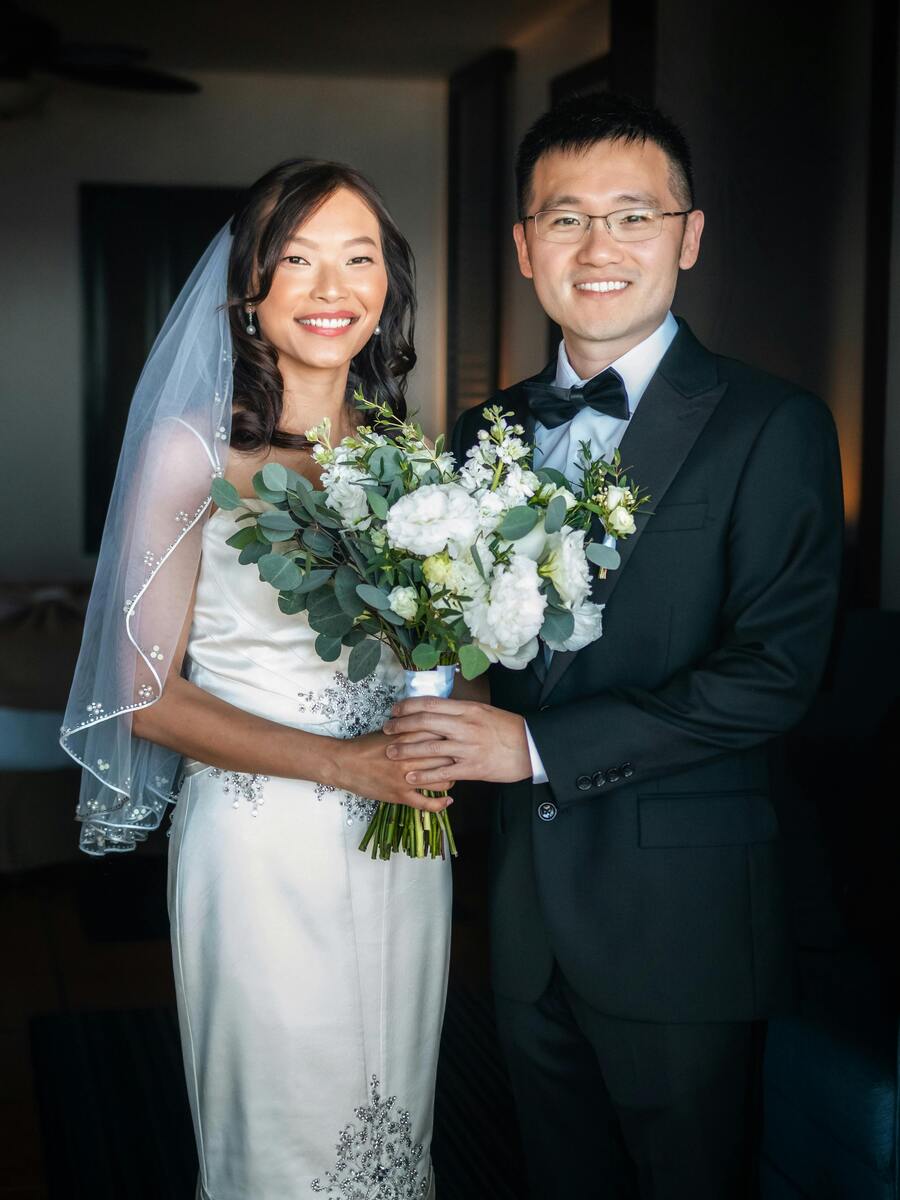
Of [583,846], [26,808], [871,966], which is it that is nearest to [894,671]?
[871,966]

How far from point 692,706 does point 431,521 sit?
0.53 m

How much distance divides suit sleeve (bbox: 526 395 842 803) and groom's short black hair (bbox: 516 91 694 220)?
1.62 ft

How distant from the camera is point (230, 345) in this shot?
7.71ft

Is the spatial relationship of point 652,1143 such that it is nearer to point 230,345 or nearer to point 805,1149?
point 805,1149

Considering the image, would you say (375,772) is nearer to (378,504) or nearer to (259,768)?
(259,768)

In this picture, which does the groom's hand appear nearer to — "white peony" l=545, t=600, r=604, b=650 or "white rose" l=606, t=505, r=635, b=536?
"white peony" l=545, t=600, r=604, b=650

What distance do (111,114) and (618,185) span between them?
643cm

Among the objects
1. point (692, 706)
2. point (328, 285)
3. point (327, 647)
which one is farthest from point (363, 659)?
point (328, 285)

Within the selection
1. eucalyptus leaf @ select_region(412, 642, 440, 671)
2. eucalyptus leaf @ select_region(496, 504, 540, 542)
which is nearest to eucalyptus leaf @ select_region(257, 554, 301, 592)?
eucalyptus leaf @ select_region(412, 642, 440, 671)

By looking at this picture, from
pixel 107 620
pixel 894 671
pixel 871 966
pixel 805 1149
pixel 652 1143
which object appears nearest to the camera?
pixel 652 1143

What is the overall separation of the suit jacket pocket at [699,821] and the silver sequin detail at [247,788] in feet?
2.11

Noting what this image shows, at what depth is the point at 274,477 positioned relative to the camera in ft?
6.43

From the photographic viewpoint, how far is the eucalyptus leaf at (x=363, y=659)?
6.49ft

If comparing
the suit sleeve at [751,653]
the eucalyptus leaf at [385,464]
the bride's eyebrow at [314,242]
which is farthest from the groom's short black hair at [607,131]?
the eucalyptus leaf at [385,464]
